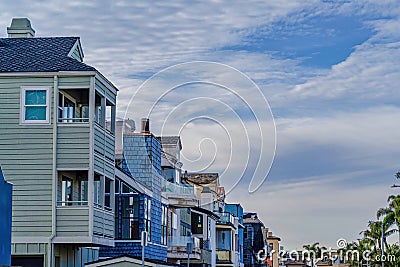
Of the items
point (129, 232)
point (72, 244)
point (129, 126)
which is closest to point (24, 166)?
point (72, 244)

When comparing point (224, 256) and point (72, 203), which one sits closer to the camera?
point (72, 203)

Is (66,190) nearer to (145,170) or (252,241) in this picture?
(145,170)

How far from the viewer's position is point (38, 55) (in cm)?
3534

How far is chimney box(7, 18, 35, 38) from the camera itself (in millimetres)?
38875

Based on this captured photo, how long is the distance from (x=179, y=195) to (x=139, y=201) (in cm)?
917

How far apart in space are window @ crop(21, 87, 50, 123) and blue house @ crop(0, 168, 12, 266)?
34.7 feet

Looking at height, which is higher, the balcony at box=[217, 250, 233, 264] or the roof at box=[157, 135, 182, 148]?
the roof at box=[157, 135, 182, 148]

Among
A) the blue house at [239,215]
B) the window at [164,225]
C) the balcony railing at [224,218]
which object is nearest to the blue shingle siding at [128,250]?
the window at [164,225]

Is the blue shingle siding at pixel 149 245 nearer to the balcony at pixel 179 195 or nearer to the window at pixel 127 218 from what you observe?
the window at pixel 127 218

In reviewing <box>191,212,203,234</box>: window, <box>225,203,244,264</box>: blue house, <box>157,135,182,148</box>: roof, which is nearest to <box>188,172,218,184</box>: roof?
<box>225,203,244,264</box>: blue house

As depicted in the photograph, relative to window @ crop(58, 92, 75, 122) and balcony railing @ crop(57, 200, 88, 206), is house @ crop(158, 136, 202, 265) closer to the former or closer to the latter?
balcony railing @ crop(57, 200, 88, 206)

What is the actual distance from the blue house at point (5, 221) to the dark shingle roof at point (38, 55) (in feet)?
36.4

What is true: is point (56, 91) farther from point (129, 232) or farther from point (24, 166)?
point (129, 232)

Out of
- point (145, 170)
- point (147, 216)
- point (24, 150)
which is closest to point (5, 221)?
point (24, 150)
